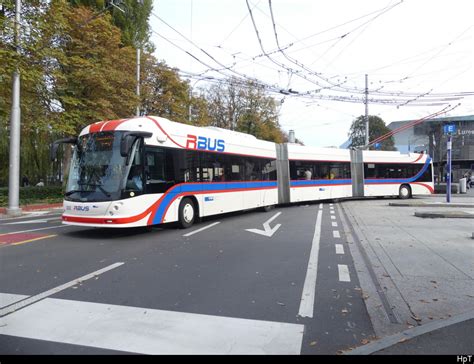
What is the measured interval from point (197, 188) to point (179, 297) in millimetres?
7033

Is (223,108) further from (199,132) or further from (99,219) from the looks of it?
(99,219)

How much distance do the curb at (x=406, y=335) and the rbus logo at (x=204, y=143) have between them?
8.61 metres

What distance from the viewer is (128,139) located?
8.98 m

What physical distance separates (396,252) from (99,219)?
6.76 metres

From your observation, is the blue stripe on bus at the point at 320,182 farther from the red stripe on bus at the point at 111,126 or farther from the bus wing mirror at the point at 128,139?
the red stripe on bus at the point at 111,126

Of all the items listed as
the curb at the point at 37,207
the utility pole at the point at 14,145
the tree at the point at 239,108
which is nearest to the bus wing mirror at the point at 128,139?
the utility pole at the point at 14,145

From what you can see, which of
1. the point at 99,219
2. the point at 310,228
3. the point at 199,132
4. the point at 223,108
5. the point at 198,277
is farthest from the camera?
the point at 223,108

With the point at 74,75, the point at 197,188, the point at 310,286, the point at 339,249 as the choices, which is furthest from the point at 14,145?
the point at 310,286

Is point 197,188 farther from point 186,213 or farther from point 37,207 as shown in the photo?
point 37,207

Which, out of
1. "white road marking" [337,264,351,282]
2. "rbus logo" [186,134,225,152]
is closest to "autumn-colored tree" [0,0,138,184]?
"rbus logo" [186,134,225,152]

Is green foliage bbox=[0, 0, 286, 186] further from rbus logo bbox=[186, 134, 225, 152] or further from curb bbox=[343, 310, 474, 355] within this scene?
curb bbox=[343, 310, 474, 355]

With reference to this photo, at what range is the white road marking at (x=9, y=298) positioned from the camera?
4.54m
